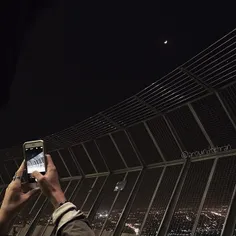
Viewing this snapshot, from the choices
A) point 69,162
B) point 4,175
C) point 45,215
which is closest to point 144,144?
point 69,162

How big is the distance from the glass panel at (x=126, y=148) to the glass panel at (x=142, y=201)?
0.50m

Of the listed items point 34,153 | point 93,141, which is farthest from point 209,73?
point 93,141

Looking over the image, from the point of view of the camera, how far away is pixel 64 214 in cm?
118

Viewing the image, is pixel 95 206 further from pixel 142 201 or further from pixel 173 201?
pixel 173 201

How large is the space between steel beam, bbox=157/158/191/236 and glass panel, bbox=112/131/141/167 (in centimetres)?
143

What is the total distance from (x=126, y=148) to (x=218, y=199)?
284cm

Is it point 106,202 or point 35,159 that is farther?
point 106,202

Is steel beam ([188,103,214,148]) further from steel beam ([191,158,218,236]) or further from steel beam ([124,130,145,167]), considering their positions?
steel beam ([124,130,145,167])

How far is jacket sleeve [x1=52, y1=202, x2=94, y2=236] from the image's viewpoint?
1091 millimetres

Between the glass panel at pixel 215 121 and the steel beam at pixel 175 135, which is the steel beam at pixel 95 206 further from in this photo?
the glass panel at pixel 215 121

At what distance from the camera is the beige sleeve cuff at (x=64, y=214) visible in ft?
3.79

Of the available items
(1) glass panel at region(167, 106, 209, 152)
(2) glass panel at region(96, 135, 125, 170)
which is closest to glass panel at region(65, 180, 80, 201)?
(2) glass panel at region(96, 135, 125, 170)

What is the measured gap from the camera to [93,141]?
816 centimetres

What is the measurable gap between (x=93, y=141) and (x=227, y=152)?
3.89 m
